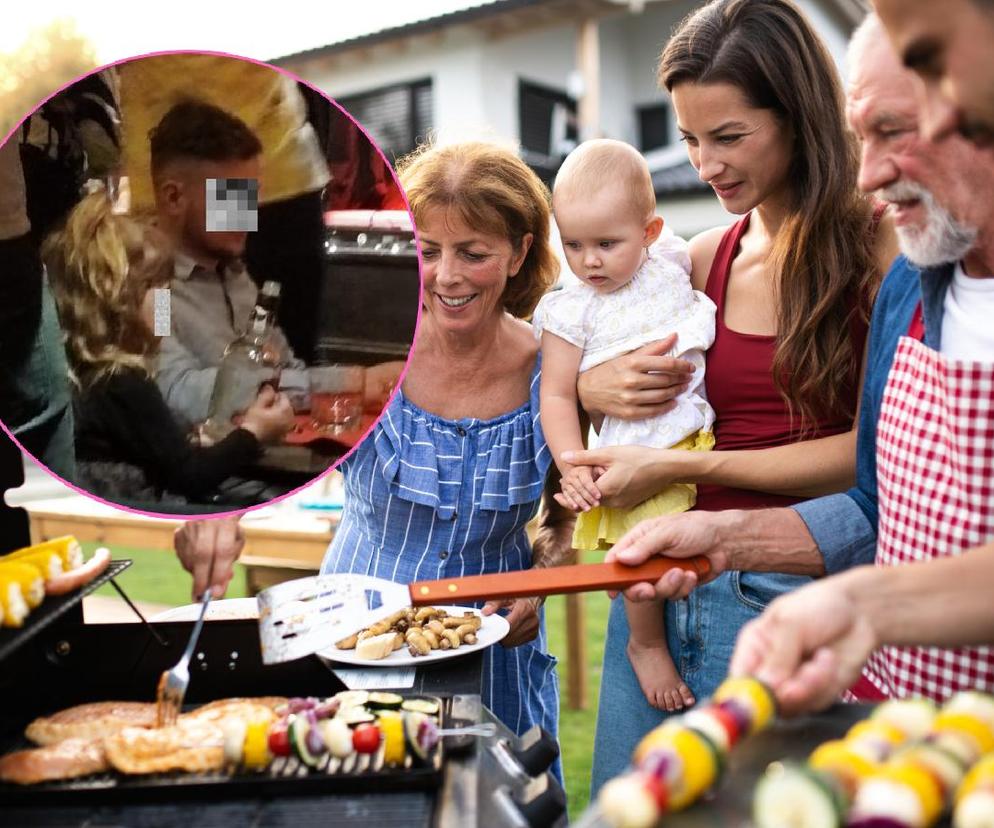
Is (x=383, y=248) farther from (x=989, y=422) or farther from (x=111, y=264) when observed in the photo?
(x=989, y=422)

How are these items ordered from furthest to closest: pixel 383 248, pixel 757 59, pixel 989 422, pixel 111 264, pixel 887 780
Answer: pixel 757 59 → pixel 383 248 → pixel 111 264 → pixel 989 422 → pixel 887 780

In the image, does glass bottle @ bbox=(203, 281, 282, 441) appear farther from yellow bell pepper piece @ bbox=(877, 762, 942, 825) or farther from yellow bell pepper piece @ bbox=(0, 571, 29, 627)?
yellow bell pepper piece @ bbox=(877, 762, 942, 825)

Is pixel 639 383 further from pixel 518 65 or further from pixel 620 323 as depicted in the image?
pixel 518 65

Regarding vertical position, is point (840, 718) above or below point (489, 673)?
above

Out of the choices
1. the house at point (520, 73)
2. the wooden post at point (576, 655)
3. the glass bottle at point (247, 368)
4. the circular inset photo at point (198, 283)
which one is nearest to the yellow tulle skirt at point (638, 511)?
the circular inset photo at point (198, 283)

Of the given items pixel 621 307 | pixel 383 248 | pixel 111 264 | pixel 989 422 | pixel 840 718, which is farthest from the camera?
pixel 621 307

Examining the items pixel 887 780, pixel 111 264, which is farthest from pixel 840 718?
pixel 111 264

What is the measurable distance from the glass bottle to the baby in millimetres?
803

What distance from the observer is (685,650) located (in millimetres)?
2322

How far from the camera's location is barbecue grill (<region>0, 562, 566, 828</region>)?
4.56 feet

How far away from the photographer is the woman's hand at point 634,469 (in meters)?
2.26

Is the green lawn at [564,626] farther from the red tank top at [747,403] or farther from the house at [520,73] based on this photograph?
the house at [520,73]

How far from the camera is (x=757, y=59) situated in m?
2.17

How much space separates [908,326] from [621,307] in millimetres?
868
